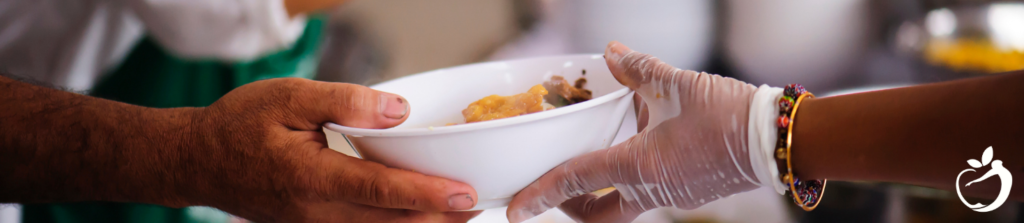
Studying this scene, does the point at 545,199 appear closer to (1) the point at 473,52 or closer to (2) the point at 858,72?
(1) the point at 473,52

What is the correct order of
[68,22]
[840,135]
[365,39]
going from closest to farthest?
[840,135]
[68,22]
[365,39]

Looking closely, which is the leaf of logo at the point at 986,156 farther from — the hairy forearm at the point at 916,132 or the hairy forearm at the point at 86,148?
the hairy forearm at the point at 86,148

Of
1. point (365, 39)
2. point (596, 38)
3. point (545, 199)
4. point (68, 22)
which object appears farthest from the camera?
point (365, 39)

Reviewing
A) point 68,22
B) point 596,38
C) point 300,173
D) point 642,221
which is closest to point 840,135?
point 300,173

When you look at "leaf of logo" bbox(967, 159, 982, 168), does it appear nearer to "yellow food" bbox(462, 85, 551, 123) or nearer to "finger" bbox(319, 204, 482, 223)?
"yellow food" bbox(462, 85, 551, 123)

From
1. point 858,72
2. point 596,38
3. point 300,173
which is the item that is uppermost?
point 596,38

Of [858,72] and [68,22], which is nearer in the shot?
[68,22]

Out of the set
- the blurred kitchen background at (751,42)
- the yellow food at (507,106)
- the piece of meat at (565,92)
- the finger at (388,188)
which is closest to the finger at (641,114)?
the piece of meat at (565,92)
